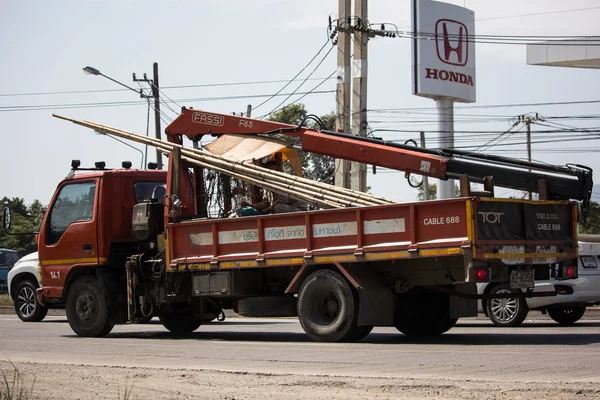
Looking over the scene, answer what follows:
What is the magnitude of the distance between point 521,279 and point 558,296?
13.5ft

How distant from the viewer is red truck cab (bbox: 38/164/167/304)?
16953 mm

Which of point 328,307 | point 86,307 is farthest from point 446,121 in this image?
point 328,307

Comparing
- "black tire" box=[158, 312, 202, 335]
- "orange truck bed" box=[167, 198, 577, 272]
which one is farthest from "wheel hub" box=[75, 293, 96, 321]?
"orange truck bed" box=[167, 198, 577, 272]

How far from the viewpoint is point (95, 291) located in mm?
16844

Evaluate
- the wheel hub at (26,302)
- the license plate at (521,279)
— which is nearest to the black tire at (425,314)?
the license plate at (521,279)

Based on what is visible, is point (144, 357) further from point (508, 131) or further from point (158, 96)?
point (508, 131)

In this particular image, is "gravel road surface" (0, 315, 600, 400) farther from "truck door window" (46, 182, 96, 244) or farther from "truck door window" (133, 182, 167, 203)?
"truck door window" (133, 182, 167, 203)

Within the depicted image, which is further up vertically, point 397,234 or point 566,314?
point 397,234

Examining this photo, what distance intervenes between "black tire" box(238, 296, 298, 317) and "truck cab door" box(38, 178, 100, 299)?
120 inches

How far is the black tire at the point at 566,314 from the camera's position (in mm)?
18250

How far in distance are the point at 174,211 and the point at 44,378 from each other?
601 centimetres

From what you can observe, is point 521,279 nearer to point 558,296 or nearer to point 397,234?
point 397,234

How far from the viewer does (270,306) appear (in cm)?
1516

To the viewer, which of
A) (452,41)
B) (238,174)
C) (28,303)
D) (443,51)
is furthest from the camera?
(452,41)
